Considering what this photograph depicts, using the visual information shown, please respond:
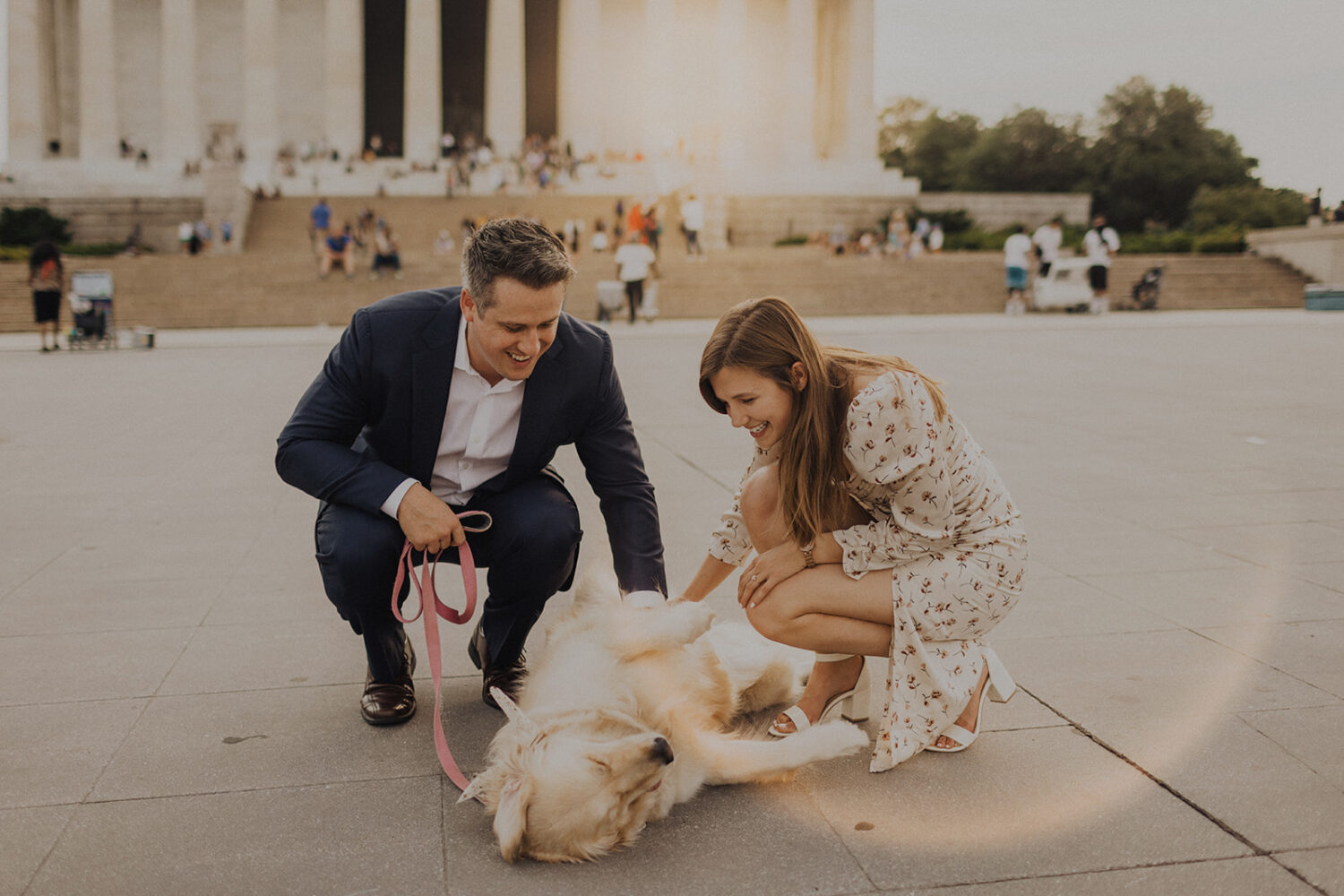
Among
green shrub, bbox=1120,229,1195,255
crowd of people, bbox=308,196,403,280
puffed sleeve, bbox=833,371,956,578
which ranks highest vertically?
green shrub, bbox=1120,229,1195,255

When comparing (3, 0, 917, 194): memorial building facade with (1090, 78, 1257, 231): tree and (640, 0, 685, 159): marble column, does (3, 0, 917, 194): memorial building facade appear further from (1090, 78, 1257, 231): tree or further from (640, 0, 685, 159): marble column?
(1090, 78, 1257, 231): tree

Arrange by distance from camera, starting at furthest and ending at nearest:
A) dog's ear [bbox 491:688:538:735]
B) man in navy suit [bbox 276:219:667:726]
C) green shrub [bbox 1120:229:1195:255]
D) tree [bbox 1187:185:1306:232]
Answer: tree [bbox 1187:185:1306:232], green shrub [bbox 1120:229:1195:255], man in navy suit [bbox 276:219:667:726], dog's ear [bbox 491:688:538:735]

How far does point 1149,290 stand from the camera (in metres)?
29.0

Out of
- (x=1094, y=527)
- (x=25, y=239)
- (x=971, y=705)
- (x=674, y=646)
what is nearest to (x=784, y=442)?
(x=674, y=646)

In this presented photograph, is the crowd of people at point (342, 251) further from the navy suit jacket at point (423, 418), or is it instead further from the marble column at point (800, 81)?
the marble column at point (800, 81)

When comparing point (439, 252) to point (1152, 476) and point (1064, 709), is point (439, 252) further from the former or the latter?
point (1064, 709)

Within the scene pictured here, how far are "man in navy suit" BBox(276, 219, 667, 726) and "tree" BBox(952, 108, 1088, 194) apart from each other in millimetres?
73002

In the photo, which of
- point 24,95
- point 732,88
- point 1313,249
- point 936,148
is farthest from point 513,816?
point 936,148

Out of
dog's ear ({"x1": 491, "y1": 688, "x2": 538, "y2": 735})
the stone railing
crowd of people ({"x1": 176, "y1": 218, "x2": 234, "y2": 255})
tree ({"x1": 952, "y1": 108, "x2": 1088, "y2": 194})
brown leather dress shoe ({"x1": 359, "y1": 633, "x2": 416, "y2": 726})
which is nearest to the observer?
dog's ear ({"x1": 491, "y1": 688, "x2": 538, "y2": 735})

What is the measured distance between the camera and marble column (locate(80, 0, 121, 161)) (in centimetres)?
4831

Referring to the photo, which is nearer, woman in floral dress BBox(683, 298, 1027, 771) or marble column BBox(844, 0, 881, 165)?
woman in floral dress BBox(683, 298, 1027, 771)

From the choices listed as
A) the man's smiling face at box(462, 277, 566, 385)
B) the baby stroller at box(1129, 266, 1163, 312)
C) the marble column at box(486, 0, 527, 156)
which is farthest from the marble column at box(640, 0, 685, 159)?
the man's smiling face at box(462, 277, 566, 385)

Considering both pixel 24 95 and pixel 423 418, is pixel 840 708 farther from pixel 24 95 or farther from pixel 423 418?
pixel 24 95

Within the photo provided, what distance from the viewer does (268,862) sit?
9.34 feet
